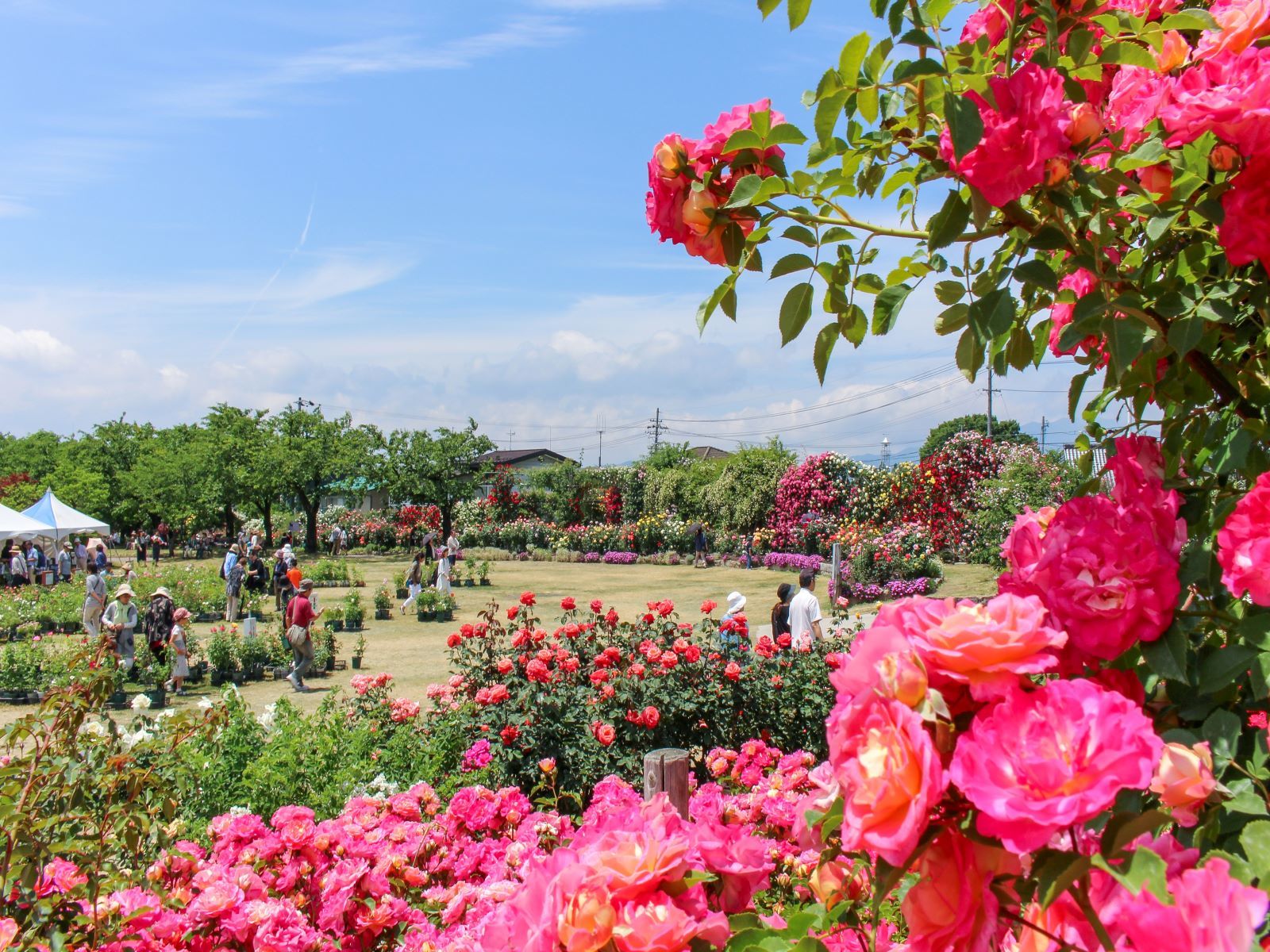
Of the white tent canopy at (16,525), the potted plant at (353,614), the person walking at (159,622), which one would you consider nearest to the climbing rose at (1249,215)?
the person walking at (159,622)

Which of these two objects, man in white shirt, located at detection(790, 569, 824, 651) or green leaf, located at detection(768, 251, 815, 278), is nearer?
green leaf, located at detection(768, 251, 815, 278)

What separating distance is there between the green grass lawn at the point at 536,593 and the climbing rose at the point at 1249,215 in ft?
23.2

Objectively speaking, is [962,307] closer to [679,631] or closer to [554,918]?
[554,918]

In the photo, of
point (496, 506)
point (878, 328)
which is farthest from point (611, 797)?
point (496, 506)

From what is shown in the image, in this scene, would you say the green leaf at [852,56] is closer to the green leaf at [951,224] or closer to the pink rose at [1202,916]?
the green leaf at [951,224]

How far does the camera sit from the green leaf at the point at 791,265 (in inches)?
50.9

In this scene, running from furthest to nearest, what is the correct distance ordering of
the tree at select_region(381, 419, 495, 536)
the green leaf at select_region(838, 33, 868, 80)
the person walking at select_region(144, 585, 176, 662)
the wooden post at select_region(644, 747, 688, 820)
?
the tree at select_region(381, 419, 495, 536) < the person walking at select_region(144, 585, 176, 662) < the wooden post at select_region(644, 747, 688, 820) < the green leaf at select_region(838, 33, 868, 80)

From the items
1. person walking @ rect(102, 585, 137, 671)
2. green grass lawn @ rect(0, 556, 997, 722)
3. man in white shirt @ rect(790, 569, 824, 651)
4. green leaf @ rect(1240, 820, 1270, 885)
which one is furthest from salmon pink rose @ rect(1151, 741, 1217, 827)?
person walking @ rect(102, 585, 137, 671)

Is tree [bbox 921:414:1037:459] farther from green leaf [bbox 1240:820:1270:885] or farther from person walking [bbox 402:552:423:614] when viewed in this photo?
green leaf [bbox 1240:820:1270:885]

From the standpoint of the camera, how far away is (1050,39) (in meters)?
1.11

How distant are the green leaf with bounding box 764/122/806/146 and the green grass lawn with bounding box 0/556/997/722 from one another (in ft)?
23.1

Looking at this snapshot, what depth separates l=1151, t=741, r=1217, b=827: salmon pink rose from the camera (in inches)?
30.8

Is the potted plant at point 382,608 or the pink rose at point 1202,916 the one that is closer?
the pink rose at point 1202,916

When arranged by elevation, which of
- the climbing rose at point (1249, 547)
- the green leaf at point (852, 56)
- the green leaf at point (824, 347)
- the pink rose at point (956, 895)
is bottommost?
the pink rose at point (956, 895)
